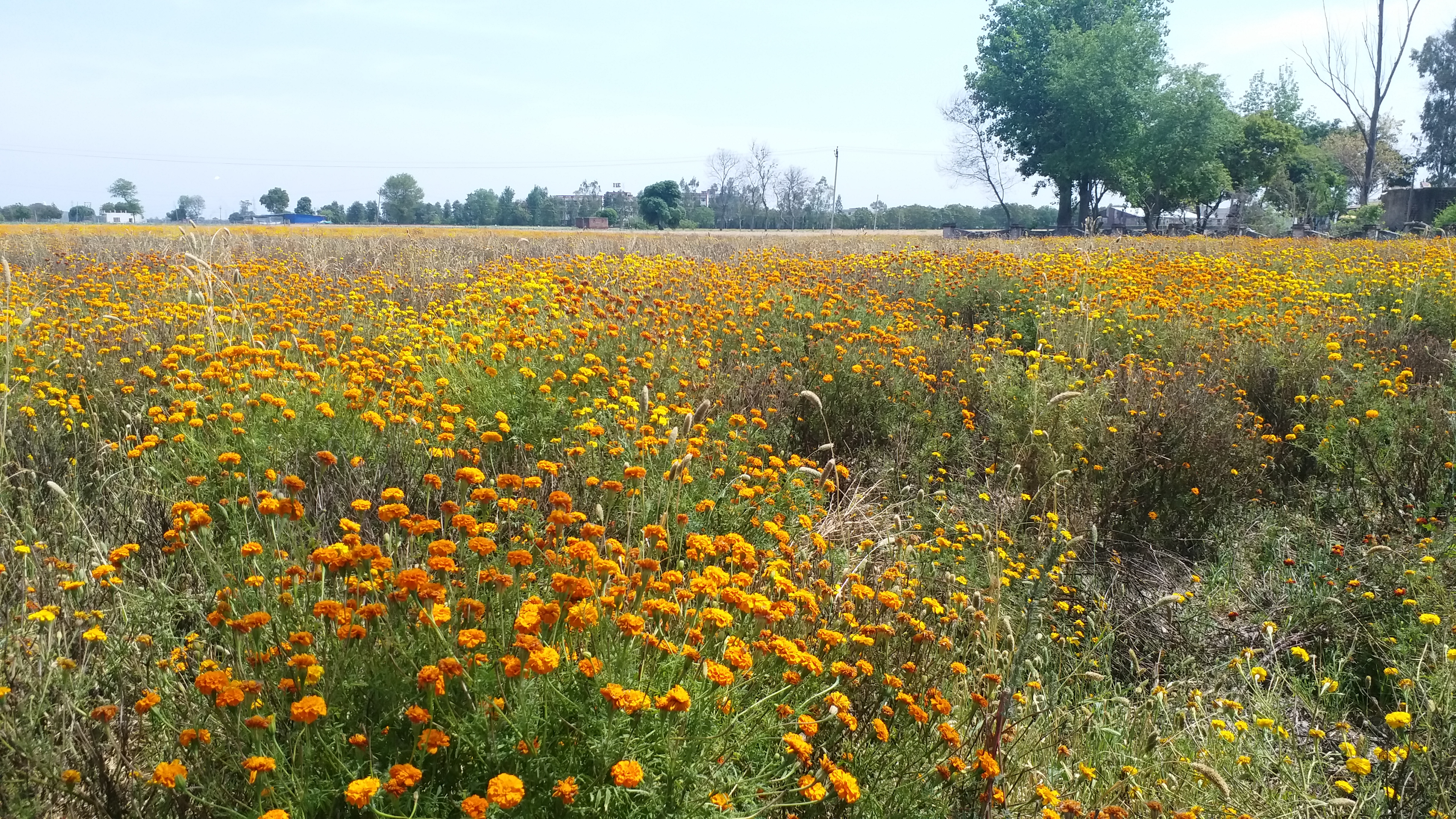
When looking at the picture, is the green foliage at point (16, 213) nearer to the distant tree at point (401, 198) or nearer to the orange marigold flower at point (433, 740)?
the distant tree at point (401, 198)

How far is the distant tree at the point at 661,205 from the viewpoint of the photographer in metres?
75.9

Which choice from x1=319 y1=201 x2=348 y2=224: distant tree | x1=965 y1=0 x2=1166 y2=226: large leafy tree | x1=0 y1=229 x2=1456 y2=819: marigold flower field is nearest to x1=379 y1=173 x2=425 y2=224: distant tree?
x1=319 y1=201 x2=348 y2=224: distant tree

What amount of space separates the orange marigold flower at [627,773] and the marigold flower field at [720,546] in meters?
0.10

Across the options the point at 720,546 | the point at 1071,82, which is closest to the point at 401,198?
the point at 1071,82

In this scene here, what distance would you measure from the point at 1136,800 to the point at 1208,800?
0.64 ft

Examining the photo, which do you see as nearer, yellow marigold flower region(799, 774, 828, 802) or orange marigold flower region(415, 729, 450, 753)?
orange marigold flower region(415, 729, 450, 753)

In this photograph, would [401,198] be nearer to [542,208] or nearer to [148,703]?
[542,208]

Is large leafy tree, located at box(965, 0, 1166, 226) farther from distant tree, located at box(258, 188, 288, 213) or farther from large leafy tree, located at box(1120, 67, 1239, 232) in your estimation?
distant tree, located at box(258, 188, 288, 213)

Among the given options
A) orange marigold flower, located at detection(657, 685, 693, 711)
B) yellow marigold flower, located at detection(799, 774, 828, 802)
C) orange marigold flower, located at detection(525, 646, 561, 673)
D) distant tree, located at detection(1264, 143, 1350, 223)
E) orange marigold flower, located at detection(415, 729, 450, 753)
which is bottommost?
yellow marigold flower, located at detection(799, 774, 828, 802)

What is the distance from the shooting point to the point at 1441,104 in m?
58.4

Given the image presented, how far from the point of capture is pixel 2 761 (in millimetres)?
1844

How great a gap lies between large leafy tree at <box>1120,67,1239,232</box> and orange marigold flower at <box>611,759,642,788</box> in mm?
41407

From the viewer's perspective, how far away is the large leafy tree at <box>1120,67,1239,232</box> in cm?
3756

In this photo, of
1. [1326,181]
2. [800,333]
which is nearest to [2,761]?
[800,333]
